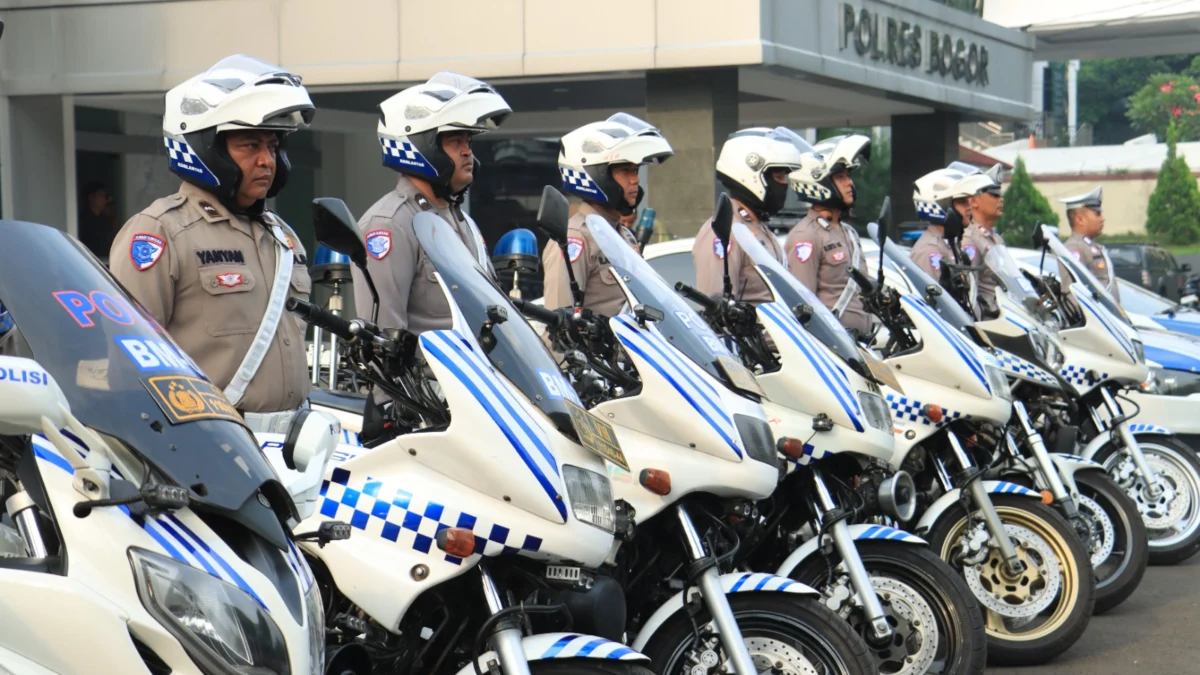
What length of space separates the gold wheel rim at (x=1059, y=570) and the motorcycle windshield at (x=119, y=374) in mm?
4289

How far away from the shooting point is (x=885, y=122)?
88.5 feet

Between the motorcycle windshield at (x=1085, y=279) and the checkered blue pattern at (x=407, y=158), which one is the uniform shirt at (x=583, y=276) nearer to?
the checkered blue pattern at (x=407, y=158)

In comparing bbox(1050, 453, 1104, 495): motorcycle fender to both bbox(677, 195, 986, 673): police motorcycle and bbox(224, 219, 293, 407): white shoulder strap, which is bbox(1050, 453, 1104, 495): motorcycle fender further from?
bbox(224, 219, 293, 407): white shoulder strap

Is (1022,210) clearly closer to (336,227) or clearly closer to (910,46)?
(910,46)

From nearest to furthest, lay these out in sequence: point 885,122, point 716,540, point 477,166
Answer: point 716,540 < point 477,166 < point 885,122

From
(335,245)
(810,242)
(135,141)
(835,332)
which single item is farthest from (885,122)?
(335,245)

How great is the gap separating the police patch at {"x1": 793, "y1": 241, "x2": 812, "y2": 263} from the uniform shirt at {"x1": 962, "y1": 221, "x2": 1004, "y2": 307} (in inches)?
51.1

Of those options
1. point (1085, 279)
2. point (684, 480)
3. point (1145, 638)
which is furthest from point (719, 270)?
point (1085, 279)

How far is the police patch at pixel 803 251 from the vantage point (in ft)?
26.7

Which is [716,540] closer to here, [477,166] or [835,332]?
[835,332]

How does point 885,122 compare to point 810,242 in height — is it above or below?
above

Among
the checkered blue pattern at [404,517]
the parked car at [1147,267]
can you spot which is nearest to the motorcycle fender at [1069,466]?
the checkered blue pattern at [404,517]

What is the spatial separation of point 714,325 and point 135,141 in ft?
63.7

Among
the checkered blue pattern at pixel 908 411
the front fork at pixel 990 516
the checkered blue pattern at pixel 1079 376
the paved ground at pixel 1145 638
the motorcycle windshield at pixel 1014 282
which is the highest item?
the motorcycle windshield at pixel 1014 282
